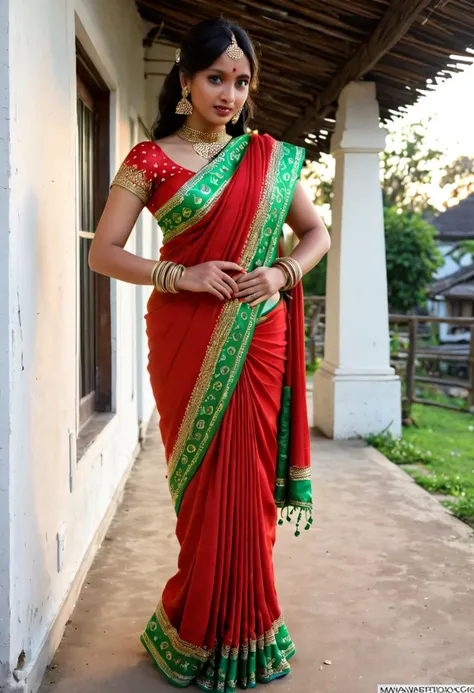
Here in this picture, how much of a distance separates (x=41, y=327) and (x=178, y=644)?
3.09ft

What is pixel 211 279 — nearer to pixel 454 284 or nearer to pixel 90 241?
pixel 90 241

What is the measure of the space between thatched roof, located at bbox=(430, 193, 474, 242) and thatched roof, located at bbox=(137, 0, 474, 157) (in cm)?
2058

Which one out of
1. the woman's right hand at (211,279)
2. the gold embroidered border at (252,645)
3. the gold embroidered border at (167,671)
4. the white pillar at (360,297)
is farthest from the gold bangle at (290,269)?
the white pillar at (360,297)

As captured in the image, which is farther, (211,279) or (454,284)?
(454,284)

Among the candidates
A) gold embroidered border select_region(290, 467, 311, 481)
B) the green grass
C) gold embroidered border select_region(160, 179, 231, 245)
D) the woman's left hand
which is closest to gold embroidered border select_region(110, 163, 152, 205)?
gold embroidered border select_region(160, 179, 231, 245)

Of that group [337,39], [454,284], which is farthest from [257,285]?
[454,284]

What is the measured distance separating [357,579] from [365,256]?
3261 mm

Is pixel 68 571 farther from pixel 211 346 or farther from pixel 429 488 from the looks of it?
pixel 429 488

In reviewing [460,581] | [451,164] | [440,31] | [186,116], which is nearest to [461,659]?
[460,581]

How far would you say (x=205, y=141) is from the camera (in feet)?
7.10

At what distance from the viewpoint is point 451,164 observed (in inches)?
1034

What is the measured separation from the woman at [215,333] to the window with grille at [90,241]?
4.65 feet

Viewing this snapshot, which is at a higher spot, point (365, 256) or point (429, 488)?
point (365, 256)

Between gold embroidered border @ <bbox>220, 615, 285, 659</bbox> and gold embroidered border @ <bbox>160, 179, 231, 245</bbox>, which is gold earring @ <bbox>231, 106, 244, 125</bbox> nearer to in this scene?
gold embroidered border @ <bbox>160, 179, 231, 245</bbox>
